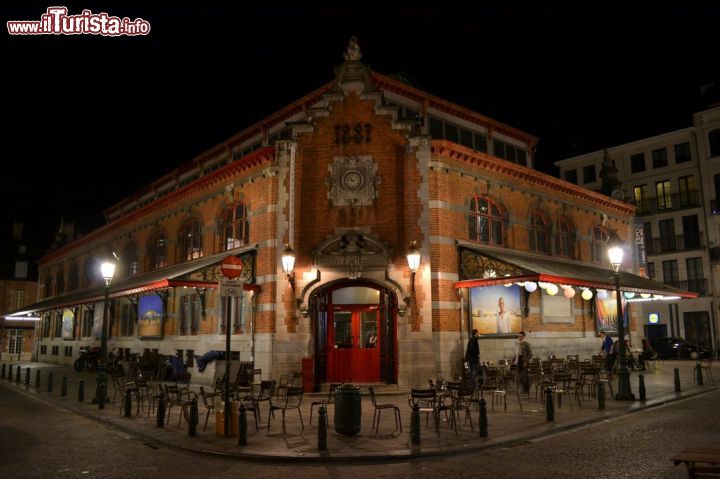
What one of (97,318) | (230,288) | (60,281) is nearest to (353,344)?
(230,288)

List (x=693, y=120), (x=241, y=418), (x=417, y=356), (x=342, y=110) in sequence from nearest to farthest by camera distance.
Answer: (x=241, y=418)
(x=417, y=356)
(x=342, y=110)
(x=693, y=120)

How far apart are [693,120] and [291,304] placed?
3509 centimetres

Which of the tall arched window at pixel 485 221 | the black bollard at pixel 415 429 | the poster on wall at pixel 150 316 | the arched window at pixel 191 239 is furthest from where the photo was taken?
the poster on wall at pixel 150 316

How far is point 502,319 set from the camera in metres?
20.9

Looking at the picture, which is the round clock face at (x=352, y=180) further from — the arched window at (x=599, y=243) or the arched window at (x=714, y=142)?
the arched window at (x=714, y=142)

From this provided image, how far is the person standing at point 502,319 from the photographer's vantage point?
68.1 feet

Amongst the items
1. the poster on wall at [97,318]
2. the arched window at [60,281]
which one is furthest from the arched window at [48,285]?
the poster on wall at [97,318]

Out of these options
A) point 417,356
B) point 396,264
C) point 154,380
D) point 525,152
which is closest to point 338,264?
point 396,264

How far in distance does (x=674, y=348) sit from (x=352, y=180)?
85.9ft

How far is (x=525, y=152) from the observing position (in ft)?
92.2

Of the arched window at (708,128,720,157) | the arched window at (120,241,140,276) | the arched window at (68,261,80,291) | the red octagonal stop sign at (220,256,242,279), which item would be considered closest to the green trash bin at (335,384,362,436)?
the red octagonal stop sign at (220,256,242,279)

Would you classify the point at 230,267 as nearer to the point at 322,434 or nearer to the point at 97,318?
the point at 322,434

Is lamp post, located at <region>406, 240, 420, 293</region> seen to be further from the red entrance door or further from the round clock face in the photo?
the round clock face

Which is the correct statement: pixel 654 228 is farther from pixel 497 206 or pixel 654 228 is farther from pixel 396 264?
pixel 396 264
